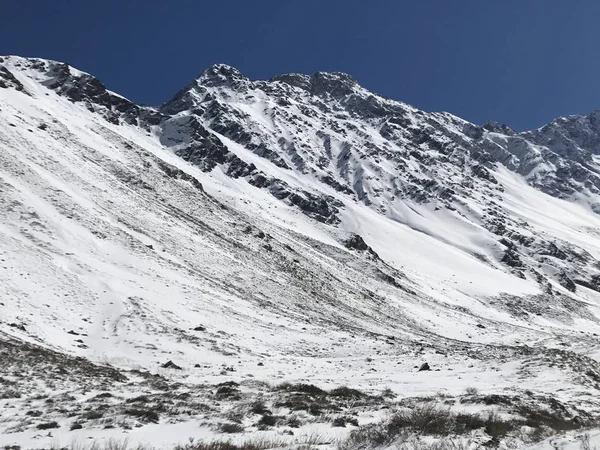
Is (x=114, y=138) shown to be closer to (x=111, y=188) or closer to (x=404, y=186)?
(x=111, y=188)

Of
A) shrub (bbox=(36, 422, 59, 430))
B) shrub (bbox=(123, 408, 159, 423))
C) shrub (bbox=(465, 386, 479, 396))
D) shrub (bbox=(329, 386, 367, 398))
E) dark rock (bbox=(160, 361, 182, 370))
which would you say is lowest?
dark rock (bbox=(160, 361, 182, 370))

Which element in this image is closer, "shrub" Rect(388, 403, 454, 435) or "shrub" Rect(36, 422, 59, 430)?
"shrub" Rect(388, 403, 454, 435)

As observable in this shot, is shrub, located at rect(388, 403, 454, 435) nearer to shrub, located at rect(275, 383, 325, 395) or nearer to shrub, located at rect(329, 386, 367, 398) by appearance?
shrub, located at rect(329, 386, 367, 398)

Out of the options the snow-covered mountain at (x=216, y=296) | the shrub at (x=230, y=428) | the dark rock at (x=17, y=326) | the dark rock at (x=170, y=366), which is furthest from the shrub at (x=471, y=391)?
the dark rock at (x=17, y=326)

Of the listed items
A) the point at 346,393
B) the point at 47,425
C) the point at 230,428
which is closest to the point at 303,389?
the point at 346,393

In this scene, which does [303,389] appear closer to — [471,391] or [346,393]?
[346,393]

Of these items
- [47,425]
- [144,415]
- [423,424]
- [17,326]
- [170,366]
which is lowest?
[17,326]

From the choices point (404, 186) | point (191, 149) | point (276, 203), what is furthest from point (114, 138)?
point (404, 186)

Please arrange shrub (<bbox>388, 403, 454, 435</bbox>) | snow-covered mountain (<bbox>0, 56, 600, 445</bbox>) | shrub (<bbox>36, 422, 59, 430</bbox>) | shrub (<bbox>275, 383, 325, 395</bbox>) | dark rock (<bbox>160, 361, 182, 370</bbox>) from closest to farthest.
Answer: shrub (<bbox>388, 403, 454, 435</bbox>)
shrub (<bbox>36, 422, 59, 430</bbox>)
shrub (<bbox>275, 383, 325, 395</bbox>)
snow-covered mountain (<bbox>0, 56, 600, 445</bbox>)
dark rock (<bbox>160, 361, 182, 370</bbox>)

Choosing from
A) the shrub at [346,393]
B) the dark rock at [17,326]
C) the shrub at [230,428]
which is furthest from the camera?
the dark rock at [17,326]

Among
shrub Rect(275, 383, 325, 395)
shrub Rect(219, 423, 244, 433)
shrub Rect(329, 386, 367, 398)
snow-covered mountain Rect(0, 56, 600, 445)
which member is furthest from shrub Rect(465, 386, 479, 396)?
shrub Rect(219, 423, 244, 433)

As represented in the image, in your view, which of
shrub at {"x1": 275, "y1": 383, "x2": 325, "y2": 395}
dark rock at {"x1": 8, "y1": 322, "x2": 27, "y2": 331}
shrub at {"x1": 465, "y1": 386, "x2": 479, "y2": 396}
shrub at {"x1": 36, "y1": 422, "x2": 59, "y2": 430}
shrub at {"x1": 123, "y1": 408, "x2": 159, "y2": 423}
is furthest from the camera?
dark rock at {"x1": 8, "y1": 322, "x2": 27, "y2": 331}

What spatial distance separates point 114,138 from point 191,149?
187ft

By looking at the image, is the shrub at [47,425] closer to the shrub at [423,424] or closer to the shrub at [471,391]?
the shrub at [423,424]
